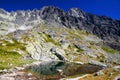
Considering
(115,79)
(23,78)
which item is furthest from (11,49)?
(115,79)

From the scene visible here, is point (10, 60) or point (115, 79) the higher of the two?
point (10, 60)

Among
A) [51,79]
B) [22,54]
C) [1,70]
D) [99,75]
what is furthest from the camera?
[22,54]

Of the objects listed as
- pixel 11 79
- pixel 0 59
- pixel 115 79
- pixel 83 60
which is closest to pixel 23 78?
pixel 11 79

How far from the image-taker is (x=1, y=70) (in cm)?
12569

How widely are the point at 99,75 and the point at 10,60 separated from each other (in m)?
83.7

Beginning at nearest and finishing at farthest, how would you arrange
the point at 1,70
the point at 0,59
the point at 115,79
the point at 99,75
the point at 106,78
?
1. the point at 115,79
2. the point at 106,78
3. the point at 99,75
4. the point at 1,70
5. the point at 0,59

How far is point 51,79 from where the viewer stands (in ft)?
314

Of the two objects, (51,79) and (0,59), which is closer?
(51,79)

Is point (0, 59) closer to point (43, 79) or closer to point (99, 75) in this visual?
point (43, 79)

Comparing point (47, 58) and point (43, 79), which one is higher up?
point (47, 58)

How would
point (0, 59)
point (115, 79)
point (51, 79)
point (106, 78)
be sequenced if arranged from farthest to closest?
1. point (0, 59)
2. point (51, 79)
3. point (106, 78)
4. point (115, 79)

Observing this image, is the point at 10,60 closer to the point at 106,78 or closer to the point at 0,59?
the point at 0,59

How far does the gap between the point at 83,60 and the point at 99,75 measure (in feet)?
362

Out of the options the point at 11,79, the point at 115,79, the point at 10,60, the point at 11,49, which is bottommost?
the point at 115,79
